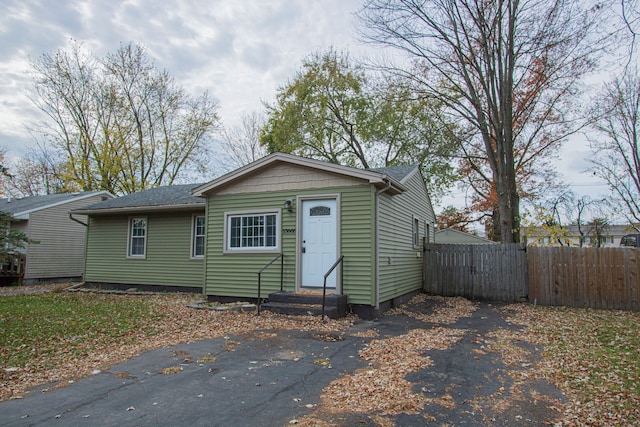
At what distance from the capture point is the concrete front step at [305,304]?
8234 mm

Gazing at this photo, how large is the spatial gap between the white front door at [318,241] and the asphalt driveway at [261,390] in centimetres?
278

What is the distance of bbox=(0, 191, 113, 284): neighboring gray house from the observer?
54.8 feet

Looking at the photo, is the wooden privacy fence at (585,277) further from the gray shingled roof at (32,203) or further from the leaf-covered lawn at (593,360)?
the gray shingled roof at (32,203)

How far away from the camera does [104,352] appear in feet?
19.5

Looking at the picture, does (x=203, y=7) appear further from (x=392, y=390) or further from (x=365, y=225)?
(x=392, y=390)

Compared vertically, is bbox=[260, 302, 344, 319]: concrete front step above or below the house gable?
below

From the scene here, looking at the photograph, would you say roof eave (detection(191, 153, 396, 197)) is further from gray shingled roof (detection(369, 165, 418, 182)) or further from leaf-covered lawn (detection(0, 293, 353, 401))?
leaf-covered lawn (detection(0, 293, 353, 401))

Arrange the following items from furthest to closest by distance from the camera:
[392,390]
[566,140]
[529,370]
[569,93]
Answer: [566,140], [569,93], [529,370], [392,390]

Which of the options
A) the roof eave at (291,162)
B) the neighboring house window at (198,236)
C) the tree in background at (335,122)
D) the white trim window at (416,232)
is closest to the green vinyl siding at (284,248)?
the roof eave at (291,162)

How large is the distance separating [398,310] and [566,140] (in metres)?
15.3

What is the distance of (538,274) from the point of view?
10953mm

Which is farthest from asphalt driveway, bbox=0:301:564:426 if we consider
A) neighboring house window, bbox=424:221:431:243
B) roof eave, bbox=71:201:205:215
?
neighboring house window, bbox=424:221:431:243

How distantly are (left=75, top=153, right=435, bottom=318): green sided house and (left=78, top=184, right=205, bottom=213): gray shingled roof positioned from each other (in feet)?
0.48

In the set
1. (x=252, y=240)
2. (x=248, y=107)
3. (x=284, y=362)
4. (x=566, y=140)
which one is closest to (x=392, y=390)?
(x=284, y=362)
